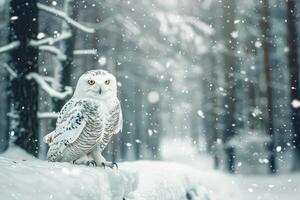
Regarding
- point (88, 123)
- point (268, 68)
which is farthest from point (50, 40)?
point (268, 68)

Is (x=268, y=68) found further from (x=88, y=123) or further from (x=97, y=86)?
(x=88, y=123)

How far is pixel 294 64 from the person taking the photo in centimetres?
1496

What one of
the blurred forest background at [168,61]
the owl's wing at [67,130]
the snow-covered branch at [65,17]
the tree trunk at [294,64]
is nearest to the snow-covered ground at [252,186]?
the blurred forest background at [168,61]

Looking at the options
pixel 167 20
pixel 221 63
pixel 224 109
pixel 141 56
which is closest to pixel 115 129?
pixel 167 20

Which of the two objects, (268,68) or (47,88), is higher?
(268,68)

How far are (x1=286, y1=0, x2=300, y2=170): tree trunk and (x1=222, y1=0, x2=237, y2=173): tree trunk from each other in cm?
187

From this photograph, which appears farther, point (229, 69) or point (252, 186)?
point (229, 69)

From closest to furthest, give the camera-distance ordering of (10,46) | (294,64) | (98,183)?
(98,183) → (10,46) → (294,64)

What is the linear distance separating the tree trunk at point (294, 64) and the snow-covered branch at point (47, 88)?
9.02 m

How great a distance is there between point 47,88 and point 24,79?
66 cm

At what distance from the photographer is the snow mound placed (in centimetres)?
279

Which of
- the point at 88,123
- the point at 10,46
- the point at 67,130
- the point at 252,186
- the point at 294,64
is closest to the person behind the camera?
the point at 88,123

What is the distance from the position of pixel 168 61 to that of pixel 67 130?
7.53m

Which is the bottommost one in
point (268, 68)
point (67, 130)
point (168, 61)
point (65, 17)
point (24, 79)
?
point (67, 130)
